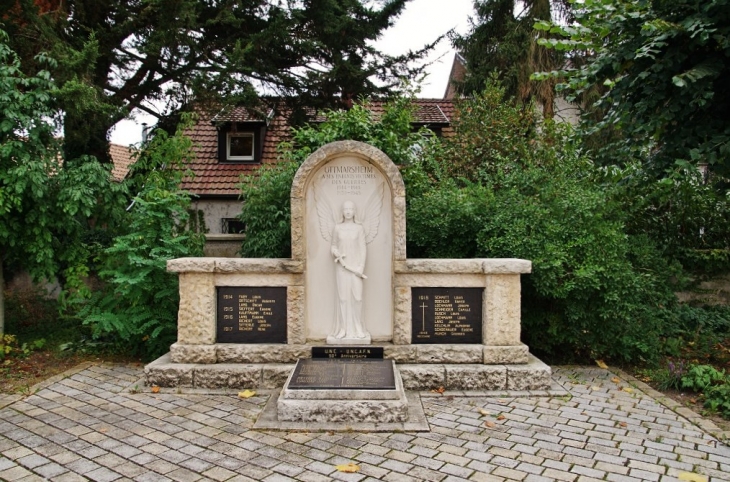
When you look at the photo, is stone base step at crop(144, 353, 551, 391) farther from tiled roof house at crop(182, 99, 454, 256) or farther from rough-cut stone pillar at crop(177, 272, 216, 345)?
tiled roof house at crop(182, 99, 454, 256)

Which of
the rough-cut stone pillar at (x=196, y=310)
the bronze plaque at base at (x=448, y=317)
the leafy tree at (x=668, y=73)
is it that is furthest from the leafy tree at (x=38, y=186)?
the leafy tree at (x=668, y=73)

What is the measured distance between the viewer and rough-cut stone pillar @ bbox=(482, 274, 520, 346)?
5695 mm

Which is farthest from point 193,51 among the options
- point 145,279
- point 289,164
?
point 145,279

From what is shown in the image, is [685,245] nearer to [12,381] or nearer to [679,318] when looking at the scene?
[679,318]

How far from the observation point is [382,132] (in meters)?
7.90

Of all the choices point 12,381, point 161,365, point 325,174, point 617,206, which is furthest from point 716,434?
point 12,381

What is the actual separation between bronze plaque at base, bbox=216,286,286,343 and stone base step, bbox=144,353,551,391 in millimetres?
414

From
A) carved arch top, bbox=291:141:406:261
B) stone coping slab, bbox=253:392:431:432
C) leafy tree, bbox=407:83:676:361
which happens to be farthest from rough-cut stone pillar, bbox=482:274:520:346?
stone coping slab, bbox=253:392:431:432

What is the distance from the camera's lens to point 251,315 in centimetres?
580

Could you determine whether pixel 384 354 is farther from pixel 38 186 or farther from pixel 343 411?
pixel 38 186

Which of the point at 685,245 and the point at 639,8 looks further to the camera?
the point at 685,245

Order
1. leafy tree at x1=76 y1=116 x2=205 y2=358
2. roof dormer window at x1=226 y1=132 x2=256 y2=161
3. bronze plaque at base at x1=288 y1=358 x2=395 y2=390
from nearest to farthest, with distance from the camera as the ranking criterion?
bronze plaque at base at x1=288 y1=358 x2=395 y2=390
leafy tree at x1=76 y1=116 x2=205 y2=358
roof dormer window at x1=226 y1=132 x2=256 y2=161

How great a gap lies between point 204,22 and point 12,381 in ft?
20.7

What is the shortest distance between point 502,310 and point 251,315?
2776mm
